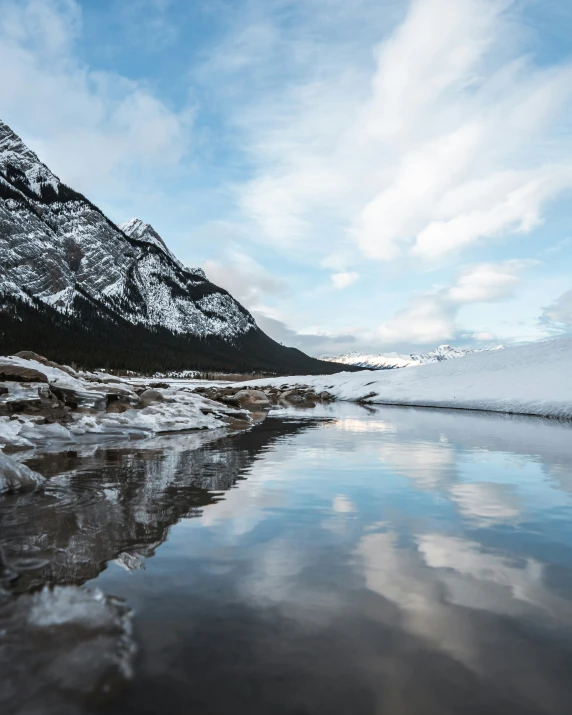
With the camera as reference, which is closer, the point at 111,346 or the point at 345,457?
the point at 345,457

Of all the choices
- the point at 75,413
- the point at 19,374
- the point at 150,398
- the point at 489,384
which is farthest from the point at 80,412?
the point at 489,384

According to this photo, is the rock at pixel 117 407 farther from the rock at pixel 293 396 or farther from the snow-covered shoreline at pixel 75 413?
the rock at pixel 293 396

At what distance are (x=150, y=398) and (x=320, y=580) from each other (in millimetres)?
17965

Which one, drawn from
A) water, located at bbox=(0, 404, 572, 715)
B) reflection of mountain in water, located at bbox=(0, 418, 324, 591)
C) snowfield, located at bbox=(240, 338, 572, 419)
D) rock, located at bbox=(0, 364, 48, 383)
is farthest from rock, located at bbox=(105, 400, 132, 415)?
snowfield, located at bbox=(240, 338, 572, 419)

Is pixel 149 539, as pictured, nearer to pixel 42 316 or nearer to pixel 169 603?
pixel 169 603

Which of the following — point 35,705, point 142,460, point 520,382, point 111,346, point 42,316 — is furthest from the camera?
point 111,346

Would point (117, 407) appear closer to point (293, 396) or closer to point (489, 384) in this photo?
point (489, 384)

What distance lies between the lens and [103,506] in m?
7.00

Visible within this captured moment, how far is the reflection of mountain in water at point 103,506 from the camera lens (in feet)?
15.8

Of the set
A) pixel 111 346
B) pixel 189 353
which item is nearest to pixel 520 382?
pixel 111 346

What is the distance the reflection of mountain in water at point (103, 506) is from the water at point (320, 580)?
0.04 meters

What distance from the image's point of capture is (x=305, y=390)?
61906 millimetres

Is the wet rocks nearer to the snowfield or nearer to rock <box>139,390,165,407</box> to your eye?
rock <box>139,390,165,407</box>

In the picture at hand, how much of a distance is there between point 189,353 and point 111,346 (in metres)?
42.3
